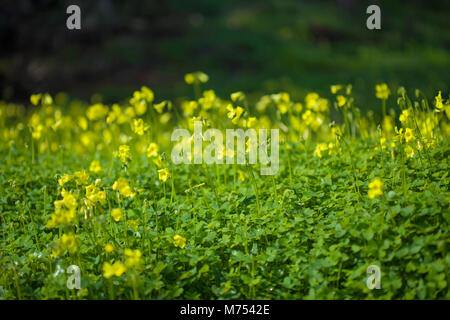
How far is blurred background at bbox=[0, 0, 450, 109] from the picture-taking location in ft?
30.8

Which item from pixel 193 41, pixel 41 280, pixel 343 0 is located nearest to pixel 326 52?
pixel 193 41

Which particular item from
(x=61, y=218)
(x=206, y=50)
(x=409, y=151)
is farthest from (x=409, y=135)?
(x=206, y=50)

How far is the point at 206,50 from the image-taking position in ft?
37.7

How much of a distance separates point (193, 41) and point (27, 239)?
10295 millimetres

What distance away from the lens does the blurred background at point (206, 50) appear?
9.40 meters

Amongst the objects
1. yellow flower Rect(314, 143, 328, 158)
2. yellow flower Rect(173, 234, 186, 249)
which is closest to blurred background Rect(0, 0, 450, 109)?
yellow flower Rect(314, 143, 328, 158)

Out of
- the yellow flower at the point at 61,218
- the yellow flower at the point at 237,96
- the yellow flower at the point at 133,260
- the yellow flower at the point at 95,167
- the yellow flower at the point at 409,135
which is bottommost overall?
the yellow flower at the point at 133,260

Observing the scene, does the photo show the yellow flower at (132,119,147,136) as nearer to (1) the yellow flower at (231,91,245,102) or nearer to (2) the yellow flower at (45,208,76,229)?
(1) the yellow flower at (231,91,245,102)

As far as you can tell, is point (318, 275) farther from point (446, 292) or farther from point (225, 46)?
point (225, 46)

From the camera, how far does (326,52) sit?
1180cm

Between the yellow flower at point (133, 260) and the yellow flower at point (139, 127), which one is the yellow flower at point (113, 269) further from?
the yellow flower at point (139, 127)

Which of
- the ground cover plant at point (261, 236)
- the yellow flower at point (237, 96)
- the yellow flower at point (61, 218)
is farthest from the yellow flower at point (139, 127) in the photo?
the yellow flower at point (61, 218)

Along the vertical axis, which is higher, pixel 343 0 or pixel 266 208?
pixel 343 0

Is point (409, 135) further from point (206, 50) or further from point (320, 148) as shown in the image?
point (206, 50)
